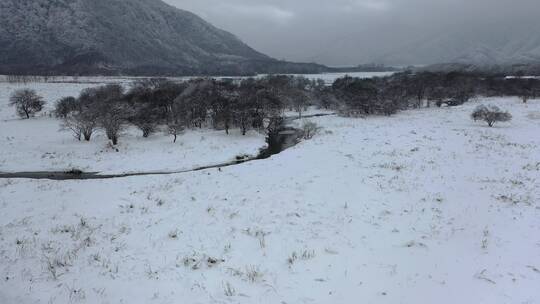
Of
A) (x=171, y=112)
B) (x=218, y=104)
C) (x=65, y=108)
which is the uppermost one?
(x=218, y=104)

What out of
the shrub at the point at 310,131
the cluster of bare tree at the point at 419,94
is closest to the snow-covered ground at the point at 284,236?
the shrub at the point at 310,131

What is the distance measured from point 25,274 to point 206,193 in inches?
438

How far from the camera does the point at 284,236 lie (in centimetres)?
1439

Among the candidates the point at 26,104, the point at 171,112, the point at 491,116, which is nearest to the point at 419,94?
the point at 491,116

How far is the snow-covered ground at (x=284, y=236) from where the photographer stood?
34.1 feet

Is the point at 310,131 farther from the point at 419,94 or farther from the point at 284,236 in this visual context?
the point at 419,94

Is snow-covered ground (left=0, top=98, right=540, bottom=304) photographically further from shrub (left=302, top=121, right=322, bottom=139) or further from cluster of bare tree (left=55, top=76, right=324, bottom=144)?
cluster of bare tree (left=55, top=76, right=324, bottom=144)

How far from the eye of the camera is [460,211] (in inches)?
651

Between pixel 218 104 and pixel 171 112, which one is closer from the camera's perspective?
pixel 218 104

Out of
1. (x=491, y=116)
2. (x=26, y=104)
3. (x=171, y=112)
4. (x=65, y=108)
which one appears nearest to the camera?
(x=491, y=116)

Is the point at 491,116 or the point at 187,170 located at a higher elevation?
the point at 491,116

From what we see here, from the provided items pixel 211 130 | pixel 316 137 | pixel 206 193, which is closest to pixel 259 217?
pixel 206 193

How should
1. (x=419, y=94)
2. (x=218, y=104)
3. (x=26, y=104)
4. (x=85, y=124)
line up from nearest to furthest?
(x=85, y=124) < (x=218, y=104) < (x=26, y=104) < (x=419, y=94)

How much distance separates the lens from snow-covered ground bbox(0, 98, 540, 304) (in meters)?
10.4
